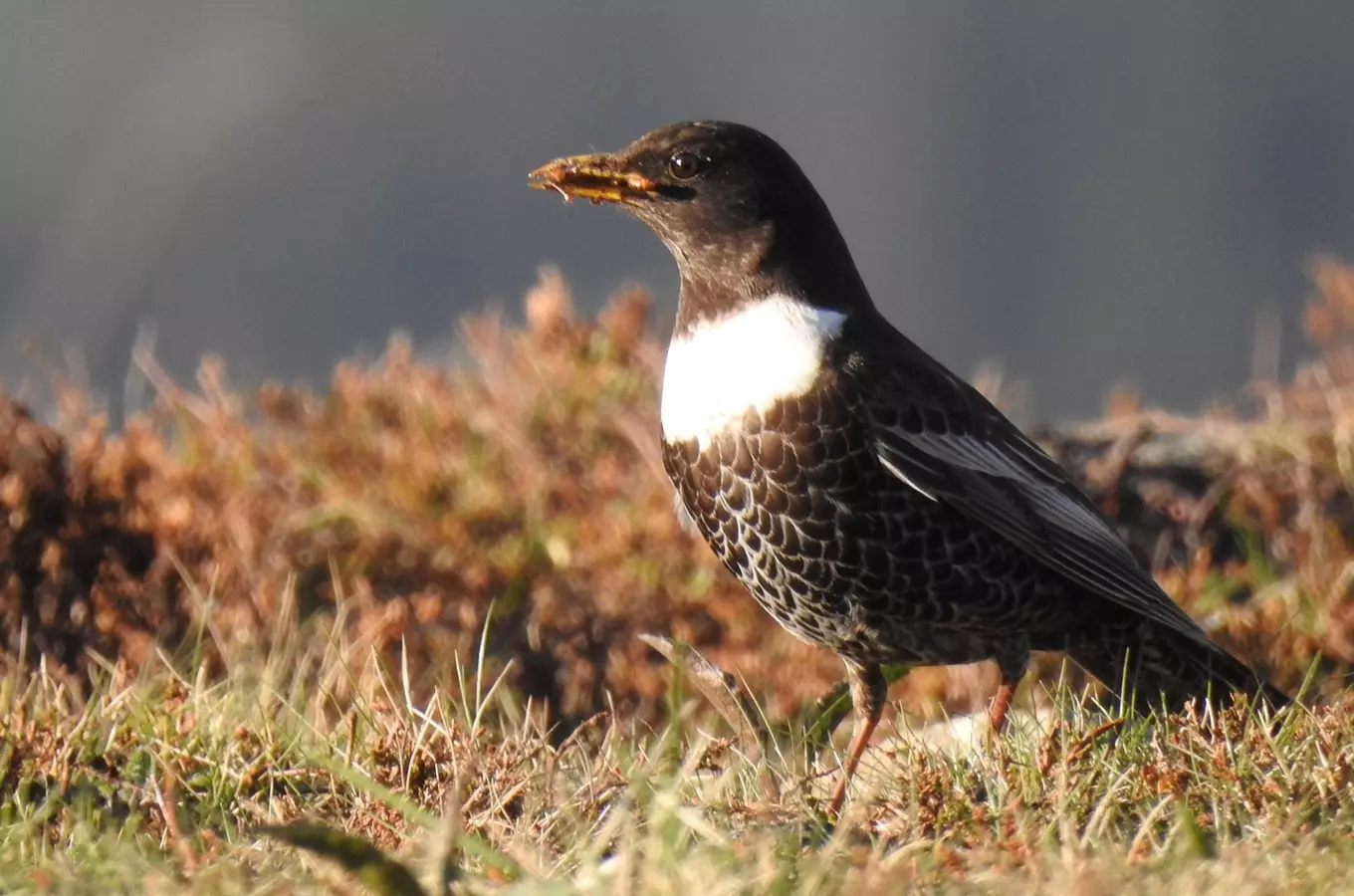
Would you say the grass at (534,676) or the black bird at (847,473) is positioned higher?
the black bird at (847,473)

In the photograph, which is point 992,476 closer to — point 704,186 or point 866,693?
point 866,693

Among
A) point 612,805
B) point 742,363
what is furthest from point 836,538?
point 612,805

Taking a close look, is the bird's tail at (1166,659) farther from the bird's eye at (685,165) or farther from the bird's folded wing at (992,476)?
the bird's eye at (685,165)

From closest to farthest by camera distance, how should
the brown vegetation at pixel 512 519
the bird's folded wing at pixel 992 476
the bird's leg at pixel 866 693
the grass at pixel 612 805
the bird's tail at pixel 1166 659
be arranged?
the grass at pixel 612 805 < the bird's folded wing at pixel 992 476 < the bird's leg at pixel 866 693 < the bird's tail at pixel 1166 659 < the brown vegetation at pixel 512 519

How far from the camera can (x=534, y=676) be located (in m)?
6.23

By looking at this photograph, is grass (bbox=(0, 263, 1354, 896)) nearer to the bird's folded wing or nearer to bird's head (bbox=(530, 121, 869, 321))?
the bird's folded wing

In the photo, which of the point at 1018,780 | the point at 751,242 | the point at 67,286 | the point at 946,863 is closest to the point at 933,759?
the point at 1018,780

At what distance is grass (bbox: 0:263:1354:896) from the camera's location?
321 cm

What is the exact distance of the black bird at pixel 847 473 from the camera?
4242mm

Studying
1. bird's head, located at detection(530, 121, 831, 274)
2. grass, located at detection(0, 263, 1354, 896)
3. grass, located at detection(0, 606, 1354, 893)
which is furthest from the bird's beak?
grass, located at detection(0, 606, 1354, 893)

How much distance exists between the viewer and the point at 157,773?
404cm

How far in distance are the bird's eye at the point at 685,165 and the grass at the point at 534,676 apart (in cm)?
118

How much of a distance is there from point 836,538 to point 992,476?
1.84 feet

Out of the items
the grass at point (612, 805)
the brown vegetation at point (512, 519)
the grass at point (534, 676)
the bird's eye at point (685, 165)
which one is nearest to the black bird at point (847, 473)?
the bird's eye at point (685, 165)
